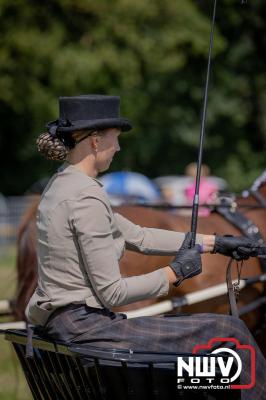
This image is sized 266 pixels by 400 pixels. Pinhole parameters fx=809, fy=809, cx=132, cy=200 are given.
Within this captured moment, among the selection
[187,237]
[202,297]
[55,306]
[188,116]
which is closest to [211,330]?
[187,237]

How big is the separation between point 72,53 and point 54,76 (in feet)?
2.39

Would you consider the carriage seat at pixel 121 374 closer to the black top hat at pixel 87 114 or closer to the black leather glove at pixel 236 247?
the black leather glove at pixel 236 247

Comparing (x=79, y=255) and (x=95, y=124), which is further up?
(x=95, y=124)

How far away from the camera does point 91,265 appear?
10.0ft

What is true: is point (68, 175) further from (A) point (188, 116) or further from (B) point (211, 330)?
(A) point (188, 116)

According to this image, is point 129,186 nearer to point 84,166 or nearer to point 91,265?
point 84,166

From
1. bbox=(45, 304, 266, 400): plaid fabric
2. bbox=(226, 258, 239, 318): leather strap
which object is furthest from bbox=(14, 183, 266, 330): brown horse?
bbox=(45, 304, 266, 400): plaid fabric

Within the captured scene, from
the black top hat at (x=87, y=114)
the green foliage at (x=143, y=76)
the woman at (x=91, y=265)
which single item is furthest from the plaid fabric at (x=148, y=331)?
the green foliage at (x=143, y=76)

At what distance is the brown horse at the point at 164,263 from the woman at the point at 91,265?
2.15 meters

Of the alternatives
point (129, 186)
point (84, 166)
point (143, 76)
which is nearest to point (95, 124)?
point (84, 166)

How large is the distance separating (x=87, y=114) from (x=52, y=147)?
0.19 meters

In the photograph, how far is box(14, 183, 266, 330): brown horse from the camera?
17.9ft

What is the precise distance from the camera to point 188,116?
26766 millimetres

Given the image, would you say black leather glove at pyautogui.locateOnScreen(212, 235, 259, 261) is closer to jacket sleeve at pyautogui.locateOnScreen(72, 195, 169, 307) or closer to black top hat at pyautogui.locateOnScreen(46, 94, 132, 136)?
jacket sleeve at pyautogui.locateOnScreen(72, 195, 169, 307)
